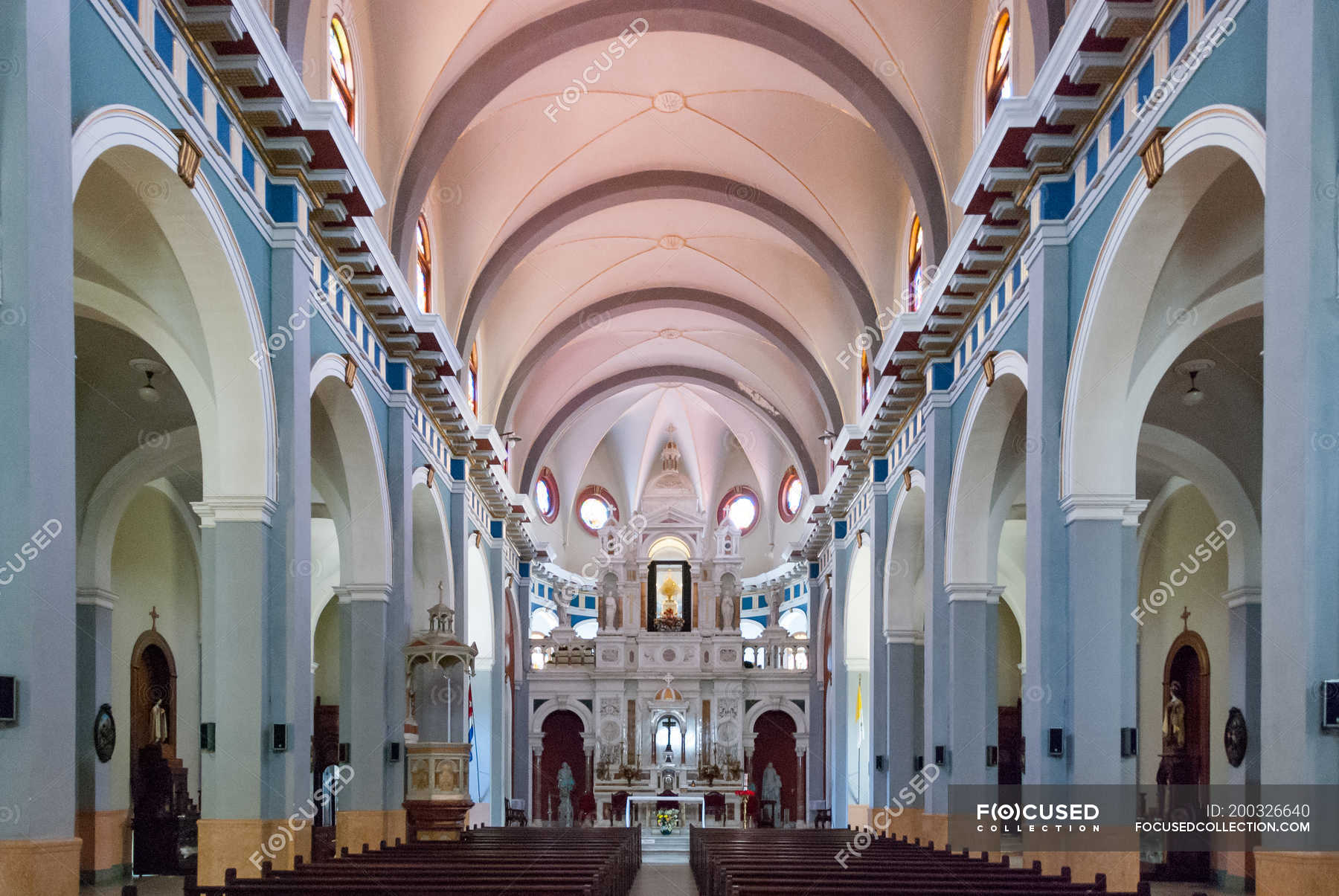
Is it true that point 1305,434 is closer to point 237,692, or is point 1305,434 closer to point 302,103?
point 237,692

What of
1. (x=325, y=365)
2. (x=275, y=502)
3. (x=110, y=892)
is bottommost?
(x=110, y=892)

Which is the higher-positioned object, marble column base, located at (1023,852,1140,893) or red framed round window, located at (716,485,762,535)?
red framed round window, located at (716,485,762,535)

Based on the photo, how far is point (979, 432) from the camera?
1653 cm

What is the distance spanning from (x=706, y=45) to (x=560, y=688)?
2201 centimetres

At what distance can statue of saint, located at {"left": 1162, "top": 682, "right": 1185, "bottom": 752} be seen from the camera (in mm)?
20250

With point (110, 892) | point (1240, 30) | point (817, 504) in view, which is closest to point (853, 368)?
point (817, 504)

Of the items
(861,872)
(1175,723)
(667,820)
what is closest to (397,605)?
(861,872)

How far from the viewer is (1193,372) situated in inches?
616

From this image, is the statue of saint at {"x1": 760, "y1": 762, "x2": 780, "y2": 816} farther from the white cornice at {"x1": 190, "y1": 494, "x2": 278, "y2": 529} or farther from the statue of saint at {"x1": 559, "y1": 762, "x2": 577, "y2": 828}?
the white cornice at {"x1": 190, "y1": 494, "x2": 278, "y2": 529}

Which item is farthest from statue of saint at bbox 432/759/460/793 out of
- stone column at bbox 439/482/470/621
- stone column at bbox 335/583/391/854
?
stone column at bbox 439/482/470/621

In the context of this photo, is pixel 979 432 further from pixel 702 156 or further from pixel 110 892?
pixel 110 892

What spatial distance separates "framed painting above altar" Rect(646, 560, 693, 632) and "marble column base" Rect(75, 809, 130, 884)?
21590 millimetres

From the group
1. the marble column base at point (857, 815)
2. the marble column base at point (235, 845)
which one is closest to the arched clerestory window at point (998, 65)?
the marble column base at point (235, 845)

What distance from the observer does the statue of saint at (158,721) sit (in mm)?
20438
